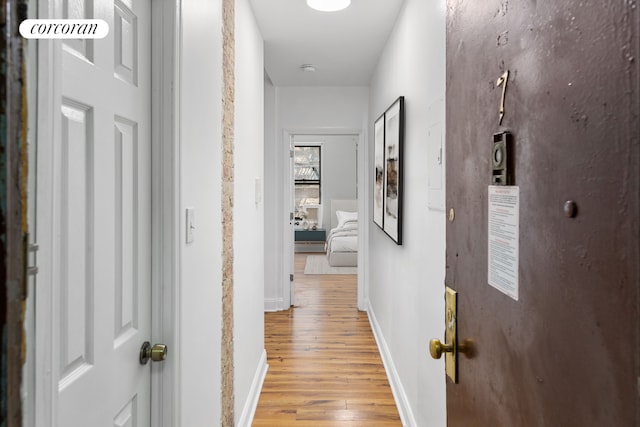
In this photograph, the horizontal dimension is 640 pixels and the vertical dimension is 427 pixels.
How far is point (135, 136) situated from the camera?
1.11m

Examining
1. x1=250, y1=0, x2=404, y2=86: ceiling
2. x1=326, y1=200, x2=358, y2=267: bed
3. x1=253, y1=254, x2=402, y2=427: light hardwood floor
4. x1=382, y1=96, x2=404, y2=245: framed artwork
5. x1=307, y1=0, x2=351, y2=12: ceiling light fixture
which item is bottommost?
x1=253, y1=254, x2=402, y2=427: light hardwood floor

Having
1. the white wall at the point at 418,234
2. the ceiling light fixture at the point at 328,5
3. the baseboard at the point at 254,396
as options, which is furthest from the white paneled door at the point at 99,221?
the ceiling light fixture at the point at 328,5

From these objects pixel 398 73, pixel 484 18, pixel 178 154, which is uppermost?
pixel 398 73

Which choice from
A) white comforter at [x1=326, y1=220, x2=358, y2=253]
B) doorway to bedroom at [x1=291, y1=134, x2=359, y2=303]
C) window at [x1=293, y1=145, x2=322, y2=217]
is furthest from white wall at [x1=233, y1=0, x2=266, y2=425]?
window at [x1=293, y1=145, x2=322, y2=217]

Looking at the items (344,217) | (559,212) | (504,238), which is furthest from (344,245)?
(559,212)

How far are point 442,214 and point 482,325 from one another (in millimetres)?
849

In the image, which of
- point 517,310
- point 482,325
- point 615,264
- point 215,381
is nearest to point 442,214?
point 482,325

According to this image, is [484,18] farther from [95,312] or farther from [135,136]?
[95,312]

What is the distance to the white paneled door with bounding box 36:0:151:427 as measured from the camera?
67 centimetres

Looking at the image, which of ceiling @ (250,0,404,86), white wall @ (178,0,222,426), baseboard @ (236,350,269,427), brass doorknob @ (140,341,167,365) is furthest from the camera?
ceiling @ (250,0,404,86)

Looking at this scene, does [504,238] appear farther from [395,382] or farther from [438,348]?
[395,382]

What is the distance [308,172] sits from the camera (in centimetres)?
956

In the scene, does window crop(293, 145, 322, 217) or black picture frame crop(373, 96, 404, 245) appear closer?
black picture frame crop(373, 96, 404, 245)

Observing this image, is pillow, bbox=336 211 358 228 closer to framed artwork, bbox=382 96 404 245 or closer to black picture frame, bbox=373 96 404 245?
black picture frame, bbox=373 96 404 245
